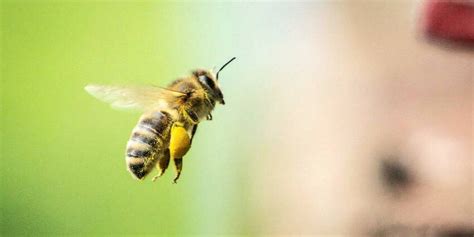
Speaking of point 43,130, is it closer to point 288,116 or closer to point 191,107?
point 288,116

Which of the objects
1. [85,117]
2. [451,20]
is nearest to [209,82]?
[451,20]

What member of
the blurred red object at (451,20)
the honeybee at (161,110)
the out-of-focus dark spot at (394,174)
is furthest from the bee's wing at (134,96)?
the out-of-focus dark spot at (394,174)

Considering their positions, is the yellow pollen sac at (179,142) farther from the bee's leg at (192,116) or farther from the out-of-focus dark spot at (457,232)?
the out-of-focus dark spot at (457,232)

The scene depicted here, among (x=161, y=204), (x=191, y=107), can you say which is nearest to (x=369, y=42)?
(x=161, y=204)

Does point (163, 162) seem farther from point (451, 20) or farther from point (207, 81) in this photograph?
point (451, 20)

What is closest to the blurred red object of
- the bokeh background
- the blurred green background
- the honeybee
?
the honeybee

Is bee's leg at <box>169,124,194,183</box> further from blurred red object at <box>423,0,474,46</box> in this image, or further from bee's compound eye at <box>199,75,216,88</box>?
blurred red object at <box>423,0,474,46</box>
